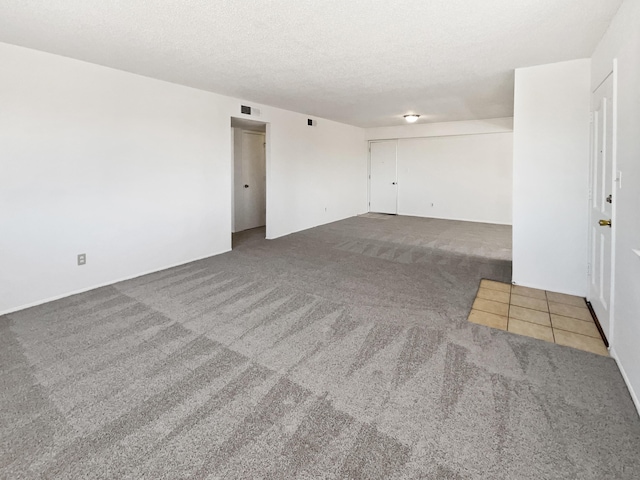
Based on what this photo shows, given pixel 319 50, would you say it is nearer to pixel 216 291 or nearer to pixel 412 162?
pixel 216 291

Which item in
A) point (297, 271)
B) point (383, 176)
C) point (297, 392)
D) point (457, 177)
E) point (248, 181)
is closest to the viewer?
point (297, 392)

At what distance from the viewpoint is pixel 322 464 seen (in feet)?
4.77

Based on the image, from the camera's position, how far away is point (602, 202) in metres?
2.79

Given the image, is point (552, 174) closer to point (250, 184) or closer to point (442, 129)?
point (442, 129)

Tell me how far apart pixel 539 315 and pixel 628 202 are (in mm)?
1341

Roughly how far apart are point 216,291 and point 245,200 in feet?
14.0

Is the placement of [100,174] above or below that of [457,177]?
below

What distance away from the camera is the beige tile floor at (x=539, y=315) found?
8.53ft

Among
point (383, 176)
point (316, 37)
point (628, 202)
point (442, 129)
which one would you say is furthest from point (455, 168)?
point (628, 202)

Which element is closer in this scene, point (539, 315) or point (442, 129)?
point (539, 315)

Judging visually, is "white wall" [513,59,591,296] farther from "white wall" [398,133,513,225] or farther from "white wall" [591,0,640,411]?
"white wall" [398,133,513,225]

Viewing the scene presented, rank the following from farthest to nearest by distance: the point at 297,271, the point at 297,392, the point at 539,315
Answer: the point at 297,271 < the point at 539,315 < the point at 297,392

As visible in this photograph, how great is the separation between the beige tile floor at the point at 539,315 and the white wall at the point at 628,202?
0.95 ft

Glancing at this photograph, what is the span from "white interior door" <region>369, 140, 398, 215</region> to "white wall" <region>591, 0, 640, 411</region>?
692cm
